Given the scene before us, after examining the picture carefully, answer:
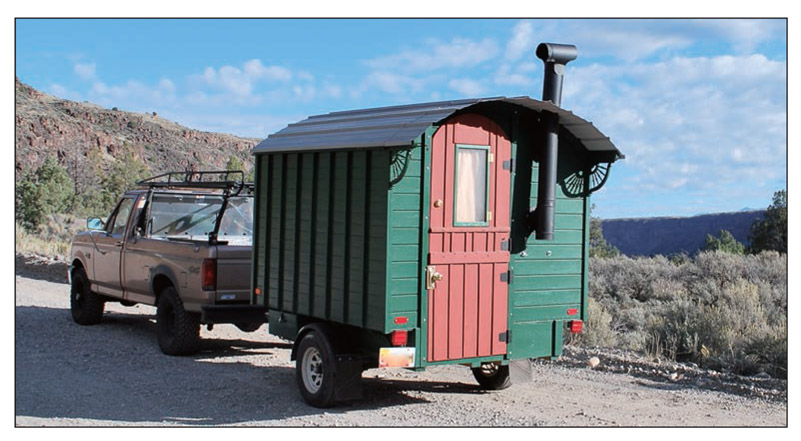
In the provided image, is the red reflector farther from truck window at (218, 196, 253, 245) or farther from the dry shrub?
the dry shrub

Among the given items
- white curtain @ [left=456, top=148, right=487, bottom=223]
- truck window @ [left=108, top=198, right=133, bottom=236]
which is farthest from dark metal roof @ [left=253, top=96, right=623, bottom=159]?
truck window @ [left=108, top=198, right=133, bottom=236]

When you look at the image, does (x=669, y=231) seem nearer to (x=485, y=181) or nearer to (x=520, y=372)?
(x=520, y=372)

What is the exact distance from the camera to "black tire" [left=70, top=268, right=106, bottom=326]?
13523 mm

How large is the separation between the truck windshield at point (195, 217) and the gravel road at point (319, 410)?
1.56 m

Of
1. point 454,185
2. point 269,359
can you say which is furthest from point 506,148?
point 269,359

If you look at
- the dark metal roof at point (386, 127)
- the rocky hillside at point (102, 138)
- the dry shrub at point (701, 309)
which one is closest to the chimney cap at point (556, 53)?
the dark metal roof at point (386, 127)

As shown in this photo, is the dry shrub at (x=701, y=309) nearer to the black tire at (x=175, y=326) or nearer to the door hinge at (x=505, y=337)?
the door hinge at (x=505, y=337)

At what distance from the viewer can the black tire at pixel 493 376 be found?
9398 millimetres

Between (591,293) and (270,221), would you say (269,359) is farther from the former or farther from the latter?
(591,293)

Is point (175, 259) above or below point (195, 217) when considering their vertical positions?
below

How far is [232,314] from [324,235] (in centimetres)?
253

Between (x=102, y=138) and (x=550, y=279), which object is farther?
(x=102, y=138)

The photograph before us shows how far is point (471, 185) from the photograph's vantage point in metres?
8.29

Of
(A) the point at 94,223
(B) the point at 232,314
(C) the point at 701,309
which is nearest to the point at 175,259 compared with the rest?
(B) the point at 232,314
